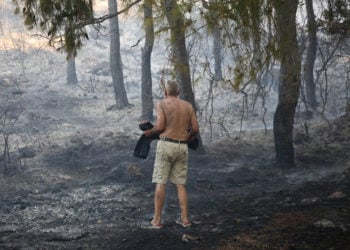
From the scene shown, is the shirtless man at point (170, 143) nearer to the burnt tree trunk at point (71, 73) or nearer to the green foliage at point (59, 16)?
the green foliage at point (59, 16)

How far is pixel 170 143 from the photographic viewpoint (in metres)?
5.97

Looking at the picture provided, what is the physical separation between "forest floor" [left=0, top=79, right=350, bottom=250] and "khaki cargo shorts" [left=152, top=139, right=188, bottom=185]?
0.67 metres

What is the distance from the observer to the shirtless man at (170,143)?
5977mm

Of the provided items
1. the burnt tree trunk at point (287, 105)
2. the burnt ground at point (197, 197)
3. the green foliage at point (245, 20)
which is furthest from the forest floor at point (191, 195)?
the green foliage at point (245, 20)

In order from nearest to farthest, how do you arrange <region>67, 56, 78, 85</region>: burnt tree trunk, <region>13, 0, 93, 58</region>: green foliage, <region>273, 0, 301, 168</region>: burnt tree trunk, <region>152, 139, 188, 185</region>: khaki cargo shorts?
1. <region>152, 139, 188, 185</region>: khaki cargo shorts
2. <region>13, 0, 93, 58</region>: green foliage
3. <region>273, 0, 301, 168</region>: burnt tree trunk
4. <region>67, 56, 78, 85</region>: burnt tree trunk

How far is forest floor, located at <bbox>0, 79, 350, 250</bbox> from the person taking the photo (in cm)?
553

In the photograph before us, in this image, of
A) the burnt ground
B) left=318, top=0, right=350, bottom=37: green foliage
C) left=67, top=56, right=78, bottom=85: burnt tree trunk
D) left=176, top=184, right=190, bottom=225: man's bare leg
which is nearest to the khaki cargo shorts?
left=176, top=184, right=190, bottom=225: man's bare leg

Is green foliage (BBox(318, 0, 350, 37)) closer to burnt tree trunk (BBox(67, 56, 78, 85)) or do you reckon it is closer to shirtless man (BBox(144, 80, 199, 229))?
shirtless man (BBox(144, 80, 199, 229))

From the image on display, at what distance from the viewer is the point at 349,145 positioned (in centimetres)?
1080

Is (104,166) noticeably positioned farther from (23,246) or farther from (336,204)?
(336,204)

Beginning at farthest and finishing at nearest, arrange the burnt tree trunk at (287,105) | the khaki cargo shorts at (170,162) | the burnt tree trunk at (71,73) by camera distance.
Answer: the burnt tree trunk at (71,73) < the burnt tree trunk at (287,105) < the khaki cargo shorts at (170,162)

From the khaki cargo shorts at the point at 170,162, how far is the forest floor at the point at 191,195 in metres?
0.67

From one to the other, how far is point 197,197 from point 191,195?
0.53ft

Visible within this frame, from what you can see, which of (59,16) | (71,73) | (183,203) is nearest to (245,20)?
(183,203)
